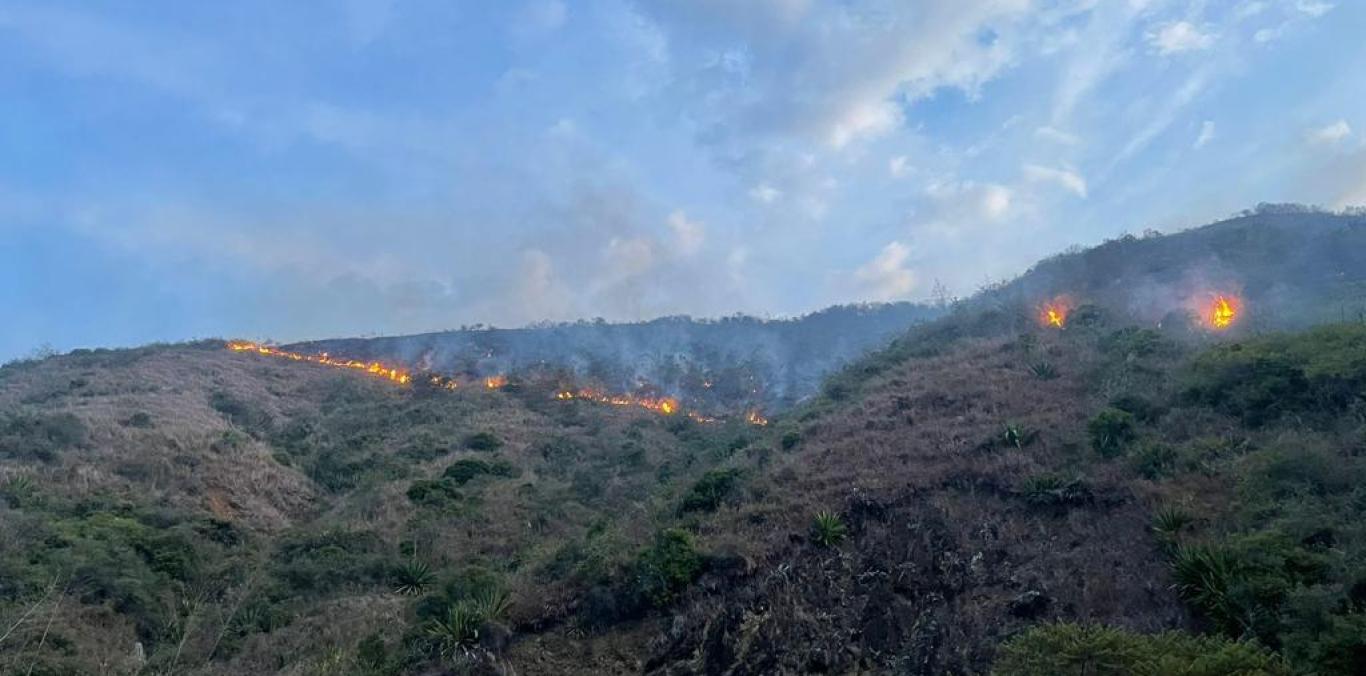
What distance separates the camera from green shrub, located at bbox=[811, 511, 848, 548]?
14242 millimetres

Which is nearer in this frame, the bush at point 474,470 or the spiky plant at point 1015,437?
the spiky plant at point 1015,437

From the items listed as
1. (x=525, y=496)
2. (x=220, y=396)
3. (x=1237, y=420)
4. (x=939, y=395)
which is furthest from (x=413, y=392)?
(x=1237, y=420)

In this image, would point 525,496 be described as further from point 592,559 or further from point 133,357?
point 133,357

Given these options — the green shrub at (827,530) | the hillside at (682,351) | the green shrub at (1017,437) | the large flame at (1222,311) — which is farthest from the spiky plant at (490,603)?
the hillside at (682,351)

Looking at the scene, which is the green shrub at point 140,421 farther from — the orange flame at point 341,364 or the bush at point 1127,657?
the bush at point 1127,657

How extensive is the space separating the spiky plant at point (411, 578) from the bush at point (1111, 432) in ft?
45.5

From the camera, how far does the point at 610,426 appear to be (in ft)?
123

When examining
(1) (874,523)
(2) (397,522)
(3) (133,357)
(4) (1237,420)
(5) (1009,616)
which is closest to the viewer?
(5) (1009,616)

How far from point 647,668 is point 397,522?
486 inches

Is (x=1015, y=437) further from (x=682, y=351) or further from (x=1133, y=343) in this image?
(x=682, y=351)

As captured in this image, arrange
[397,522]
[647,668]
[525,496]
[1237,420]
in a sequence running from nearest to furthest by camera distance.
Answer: [647,668] → [1237,420] → [397,522] → [525,496]

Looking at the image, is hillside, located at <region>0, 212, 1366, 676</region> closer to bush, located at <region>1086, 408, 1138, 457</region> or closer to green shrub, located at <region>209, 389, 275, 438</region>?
bush, located at <region>1086, 408, 1138, 457</region>

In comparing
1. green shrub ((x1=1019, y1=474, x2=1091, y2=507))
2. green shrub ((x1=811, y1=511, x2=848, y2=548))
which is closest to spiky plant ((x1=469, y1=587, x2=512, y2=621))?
green shrub ((x1=811, y1=511, x2=848, y2=548))

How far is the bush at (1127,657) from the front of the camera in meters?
6.24
